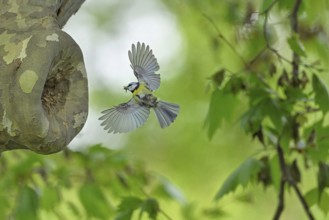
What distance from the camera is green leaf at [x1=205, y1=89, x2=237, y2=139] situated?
154 cm

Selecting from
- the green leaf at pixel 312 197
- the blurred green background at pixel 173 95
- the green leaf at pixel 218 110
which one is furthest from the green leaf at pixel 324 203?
the blurred green background at pixel 173 95

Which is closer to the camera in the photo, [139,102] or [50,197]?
[139,102]

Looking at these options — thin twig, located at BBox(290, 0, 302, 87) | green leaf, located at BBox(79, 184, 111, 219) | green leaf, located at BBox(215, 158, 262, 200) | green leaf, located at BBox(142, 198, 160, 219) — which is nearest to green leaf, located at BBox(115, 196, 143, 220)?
green leaf, located at BBox(142, 198, 160, 219)

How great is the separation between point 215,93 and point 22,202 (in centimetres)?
44

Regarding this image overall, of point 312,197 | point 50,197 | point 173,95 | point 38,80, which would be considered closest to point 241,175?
point 312,197

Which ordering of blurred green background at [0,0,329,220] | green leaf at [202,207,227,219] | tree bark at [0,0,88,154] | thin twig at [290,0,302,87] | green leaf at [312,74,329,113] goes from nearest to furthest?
tree bark at [0,0,88,154] → green leaf at [312,74,329,113] → thin twig at [290,0,302,87] → green leaf at [202,207,227,219] → blurred green background at [0,0,329,220]

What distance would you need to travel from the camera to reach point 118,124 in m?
1.05

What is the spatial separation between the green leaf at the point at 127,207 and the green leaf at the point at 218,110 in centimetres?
19

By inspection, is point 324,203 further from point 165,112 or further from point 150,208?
point 165,112

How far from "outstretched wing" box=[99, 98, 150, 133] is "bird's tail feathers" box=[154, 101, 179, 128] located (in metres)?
0.02

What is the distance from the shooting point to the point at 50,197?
75.6 inches

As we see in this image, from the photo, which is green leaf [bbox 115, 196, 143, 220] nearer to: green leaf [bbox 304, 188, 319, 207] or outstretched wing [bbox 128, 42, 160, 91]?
green leaf [bbox 304, 188, 319, 207]

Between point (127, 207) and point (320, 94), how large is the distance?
41cm

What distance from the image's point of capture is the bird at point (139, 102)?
1040mm
